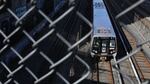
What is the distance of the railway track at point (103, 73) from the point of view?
18562 mm

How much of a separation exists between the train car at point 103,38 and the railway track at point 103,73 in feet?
1.71

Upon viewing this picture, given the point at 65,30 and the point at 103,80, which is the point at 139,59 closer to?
the point at 103,80

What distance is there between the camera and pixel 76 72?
18578 millimetres

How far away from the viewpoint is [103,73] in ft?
65.5

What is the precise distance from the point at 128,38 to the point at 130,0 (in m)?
14.3

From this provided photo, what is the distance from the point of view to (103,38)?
2084 centimetres

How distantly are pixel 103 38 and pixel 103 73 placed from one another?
1.95 metres

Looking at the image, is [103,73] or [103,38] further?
[103,38]

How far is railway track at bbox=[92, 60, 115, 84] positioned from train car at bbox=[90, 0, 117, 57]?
0.52 metres

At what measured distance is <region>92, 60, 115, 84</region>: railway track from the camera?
18.6 metres

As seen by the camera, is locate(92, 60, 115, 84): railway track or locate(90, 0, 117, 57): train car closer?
locate(92, 60, 115, 84): railway track

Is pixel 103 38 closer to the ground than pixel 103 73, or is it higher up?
higher up

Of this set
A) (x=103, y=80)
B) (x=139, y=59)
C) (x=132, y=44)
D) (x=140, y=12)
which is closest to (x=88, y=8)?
(x=140, y=12)

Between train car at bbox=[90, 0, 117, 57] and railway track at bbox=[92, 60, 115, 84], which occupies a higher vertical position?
train car at bbox=[90, 0, 117, 57]
